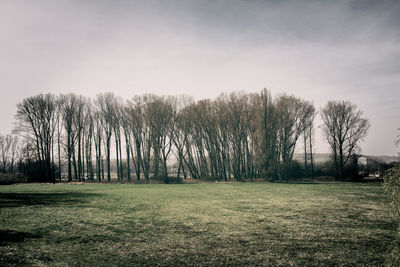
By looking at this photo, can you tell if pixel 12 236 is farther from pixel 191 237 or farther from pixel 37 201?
pixel 37 201

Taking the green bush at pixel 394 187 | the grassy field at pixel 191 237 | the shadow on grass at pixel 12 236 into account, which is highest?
the green bush at pixel 394 187

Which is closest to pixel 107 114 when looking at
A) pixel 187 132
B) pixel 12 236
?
pixel 187 132

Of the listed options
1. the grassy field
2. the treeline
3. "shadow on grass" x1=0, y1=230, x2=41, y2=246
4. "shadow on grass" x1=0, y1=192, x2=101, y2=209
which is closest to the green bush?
the grassy field

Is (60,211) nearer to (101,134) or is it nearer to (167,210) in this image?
(167,210)

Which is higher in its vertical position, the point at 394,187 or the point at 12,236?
the point at 394,187

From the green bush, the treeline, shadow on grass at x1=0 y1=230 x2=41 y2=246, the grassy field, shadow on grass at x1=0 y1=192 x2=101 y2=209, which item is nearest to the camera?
the green bush

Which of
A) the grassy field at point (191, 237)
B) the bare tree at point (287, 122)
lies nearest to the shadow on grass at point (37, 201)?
the grassy field at point (191, 237)

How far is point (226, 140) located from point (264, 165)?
352 inches

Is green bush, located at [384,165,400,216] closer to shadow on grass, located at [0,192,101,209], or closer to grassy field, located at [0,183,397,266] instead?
grassy field, located at [0,183,397,266]

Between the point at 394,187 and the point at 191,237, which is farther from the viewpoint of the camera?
the point at 191,237

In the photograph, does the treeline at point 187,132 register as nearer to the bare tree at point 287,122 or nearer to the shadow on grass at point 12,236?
the bare tree at point 287,122

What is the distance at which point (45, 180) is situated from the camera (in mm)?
44125

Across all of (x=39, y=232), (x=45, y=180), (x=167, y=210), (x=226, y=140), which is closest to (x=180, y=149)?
(x=226, y=140)

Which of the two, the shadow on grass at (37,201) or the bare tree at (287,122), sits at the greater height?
the bare tree at (287,122)
